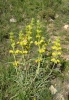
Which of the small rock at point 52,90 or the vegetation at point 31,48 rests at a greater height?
the vegetation at point 31,48

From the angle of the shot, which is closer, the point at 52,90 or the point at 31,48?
the point at 52,90

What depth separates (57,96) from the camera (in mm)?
4238

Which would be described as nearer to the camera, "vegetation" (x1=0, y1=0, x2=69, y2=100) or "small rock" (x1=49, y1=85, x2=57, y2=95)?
"vegetation" (x1=0, y1=0, x2=69, y2=100)

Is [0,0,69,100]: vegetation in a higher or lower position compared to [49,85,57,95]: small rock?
higher

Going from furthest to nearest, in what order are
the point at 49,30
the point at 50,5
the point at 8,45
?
the point at 50,5 < the point at 49,30 < the point at 8,45

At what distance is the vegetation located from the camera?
389 centimetres

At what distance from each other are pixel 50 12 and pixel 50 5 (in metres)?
0.44

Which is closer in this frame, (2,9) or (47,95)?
(47,95)

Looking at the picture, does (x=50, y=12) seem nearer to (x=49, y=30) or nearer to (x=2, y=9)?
(x=49, y=30)

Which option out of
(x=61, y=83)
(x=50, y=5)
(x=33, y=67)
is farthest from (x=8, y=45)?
(x=50, y=5)

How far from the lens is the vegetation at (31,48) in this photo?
3893 millimetres

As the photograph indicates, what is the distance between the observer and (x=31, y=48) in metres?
5.25

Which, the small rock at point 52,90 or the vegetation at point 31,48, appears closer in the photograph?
the vegetation at point 31,48

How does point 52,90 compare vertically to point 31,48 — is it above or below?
below
